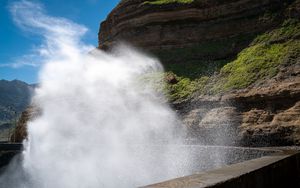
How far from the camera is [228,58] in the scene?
763 inches

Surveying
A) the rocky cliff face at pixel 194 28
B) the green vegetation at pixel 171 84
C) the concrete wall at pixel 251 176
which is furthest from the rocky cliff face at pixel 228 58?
the concrete wall at pixel 251 176

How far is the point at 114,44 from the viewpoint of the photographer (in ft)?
84.9

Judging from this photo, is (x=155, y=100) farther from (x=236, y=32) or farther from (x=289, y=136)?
(x=289, y=136)

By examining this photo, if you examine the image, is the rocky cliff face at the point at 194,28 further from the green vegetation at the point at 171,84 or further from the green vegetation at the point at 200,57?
the green vegetation at the point at 171,84

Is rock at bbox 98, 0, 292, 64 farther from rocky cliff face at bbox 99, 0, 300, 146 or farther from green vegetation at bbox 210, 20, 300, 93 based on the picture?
green vegetation at bbox 210, 20, 300, 93

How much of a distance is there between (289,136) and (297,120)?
619 millimetres

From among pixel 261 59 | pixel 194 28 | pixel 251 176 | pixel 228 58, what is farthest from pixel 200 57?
pixel 251 176

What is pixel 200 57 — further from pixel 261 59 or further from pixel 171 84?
pixel 261 59

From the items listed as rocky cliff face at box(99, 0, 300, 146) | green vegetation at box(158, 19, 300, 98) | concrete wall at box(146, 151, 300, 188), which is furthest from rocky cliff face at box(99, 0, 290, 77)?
concrete wall at box(146, 151, 300, 188)

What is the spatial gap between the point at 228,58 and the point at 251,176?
582 inches

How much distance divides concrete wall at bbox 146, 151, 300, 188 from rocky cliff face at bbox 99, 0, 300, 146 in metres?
4.73

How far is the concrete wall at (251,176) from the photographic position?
4.11 meters

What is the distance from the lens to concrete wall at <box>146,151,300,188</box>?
411cm

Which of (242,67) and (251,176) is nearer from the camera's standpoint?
(251,176)
